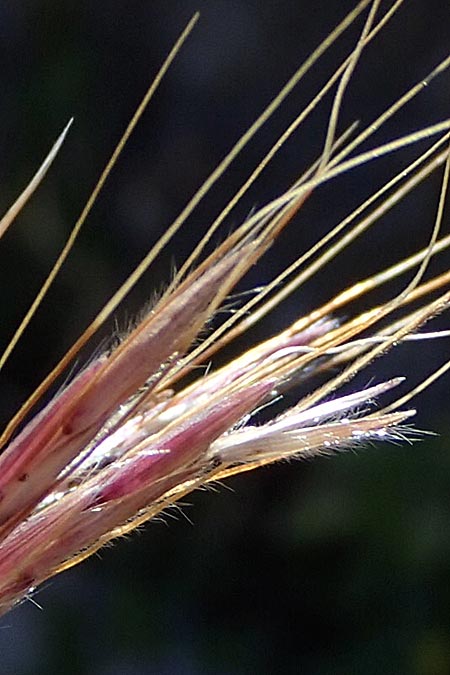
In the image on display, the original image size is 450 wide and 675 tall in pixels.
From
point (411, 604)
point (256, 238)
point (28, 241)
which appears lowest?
point (411, 604)

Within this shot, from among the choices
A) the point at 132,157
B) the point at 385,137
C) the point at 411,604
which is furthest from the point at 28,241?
the point at 411,604

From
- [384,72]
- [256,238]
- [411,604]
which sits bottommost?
[411,604]

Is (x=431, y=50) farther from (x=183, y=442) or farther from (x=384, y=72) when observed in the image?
(x=183, y=442)

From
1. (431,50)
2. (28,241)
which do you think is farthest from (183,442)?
(431,50)

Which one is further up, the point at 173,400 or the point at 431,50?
the point at 431,50

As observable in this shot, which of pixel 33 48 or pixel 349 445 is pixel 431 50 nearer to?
pixel 33 48

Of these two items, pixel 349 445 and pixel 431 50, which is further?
pixel 431 50
